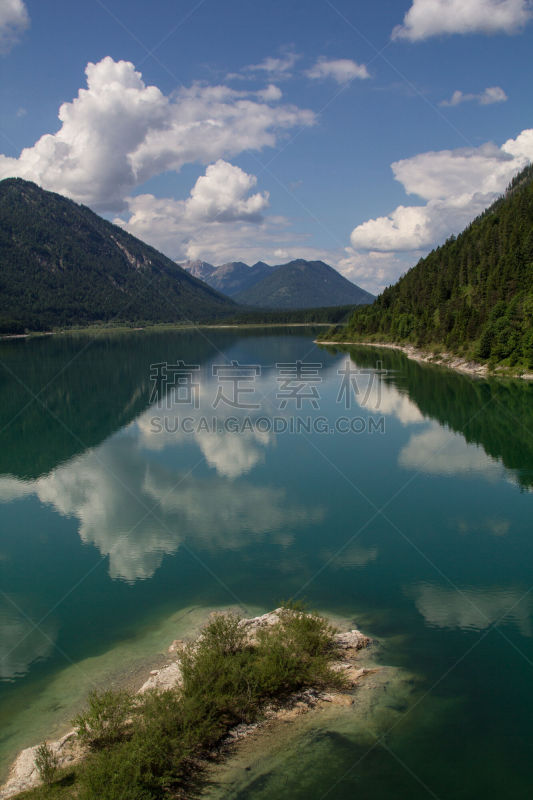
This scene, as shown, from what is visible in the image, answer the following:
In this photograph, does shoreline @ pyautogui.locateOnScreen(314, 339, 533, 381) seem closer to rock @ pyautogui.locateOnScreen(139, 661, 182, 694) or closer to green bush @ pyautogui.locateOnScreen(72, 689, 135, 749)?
rock @ pyautogui.locateOnScreen(139, 661, 182, 694)

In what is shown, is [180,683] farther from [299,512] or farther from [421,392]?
[421,392]

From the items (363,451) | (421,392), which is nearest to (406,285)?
(421,392)

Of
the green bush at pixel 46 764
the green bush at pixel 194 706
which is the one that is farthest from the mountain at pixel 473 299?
the green bush at pixel 46 764

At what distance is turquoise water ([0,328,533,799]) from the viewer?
933 centimetres

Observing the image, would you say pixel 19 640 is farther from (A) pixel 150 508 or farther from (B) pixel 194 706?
(A) pixel 150 508

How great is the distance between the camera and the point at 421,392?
161ft

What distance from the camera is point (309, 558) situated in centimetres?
1662

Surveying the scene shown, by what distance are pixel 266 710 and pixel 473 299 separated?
7969 cm

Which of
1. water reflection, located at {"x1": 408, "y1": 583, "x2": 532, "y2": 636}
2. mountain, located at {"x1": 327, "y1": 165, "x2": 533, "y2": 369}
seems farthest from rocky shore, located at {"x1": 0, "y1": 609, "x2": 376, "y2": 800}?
mountain, located at {"x1": 327, "y1": 165, "x2": 533, "y2": 369}

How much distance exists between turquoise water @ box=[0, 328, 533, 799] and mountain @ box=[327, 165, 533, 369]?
23.2 meters

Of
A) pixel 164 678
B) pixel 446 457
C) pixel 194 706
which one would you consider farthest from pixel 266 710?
pixel 446 457

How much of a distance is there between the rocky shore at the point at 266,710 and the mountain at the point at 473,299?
5159 cm

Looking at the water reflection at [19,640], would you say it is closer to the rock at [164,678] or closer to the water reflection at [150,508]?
the water reflection at [150,508]

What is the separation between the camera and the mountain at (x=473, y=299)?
59.7m
